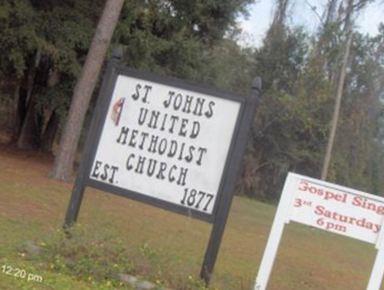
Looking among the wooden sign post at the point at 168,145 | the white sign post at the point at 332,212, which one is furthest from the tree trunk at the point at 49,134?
the white sign post at the point at 332,212

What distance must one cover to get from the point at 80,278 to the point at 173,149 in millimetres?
1607

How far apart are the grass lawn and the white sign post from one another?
3.39ft

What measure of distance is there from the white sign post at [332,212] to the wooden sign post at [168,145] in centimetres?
85

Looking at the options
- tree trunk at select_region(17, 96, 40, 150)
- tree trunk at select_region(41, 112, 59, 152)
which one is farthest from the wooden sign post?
tree trunk at select_region(41, 112, 59, 152)

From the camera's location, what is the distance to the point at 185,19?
2300 centimetres

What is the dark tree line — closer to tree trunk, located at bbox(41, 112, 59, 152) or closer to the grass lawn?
tree trunk, located at bbox(41, 112, 59, 152)

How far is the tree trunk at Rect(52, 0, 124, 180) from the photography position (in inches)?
658

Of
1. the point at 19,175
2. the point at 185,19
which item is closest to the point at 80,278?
the point at 19,175

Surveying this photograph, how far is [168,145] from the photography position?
24.1 feet

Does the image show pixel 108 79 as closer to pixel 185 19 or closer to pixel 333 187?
pixel 333 187

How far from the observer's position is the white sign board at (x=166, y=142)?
7.21 metres
